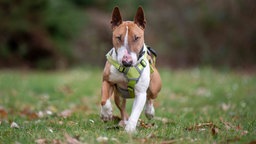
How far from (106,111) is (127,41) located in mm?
896

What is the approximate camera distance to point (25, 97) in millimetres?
10203

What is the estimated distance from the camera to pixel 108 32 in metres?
20.4

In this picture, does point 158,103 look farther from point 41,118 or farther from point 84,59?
point 84,59

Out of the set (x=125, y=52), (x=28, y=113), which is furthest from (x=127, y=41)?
(x=28, y=113)

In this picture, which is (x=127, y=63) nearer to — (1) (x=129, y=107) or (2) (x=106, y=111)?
(2) (x=106, y=111)

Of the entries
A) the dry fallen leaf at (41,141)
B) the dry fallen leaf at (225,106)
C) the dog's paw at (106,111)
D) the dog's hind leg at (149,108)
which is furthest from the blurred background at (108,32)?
the dry fallen leaf at (41,141)

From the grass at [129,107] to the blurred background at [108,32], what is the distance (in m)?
1.92

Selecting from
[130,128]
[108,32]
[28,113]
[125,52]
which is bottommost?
[28,113]

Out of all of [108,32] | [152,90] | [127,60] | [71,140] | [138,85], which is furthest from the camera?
[108,32]

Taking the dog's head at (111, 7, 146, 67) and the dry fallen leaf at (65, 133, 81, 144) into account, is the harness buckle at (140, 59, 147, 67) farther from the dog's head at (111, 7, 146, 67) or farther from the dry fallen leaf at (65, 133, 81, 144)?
the dry fallen leaf at (65, 133, 81, 144)

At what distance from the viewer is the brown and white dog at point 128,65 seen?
17.3 ft

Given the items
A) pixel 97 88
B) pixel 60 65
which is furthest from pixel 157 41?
pixel 97 88

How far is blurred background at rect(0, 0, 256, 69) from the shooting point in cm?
1757

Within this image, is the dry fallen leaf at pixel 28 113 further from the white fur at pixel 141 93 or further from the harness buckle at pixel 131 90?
the white fur at pixel 141 93
